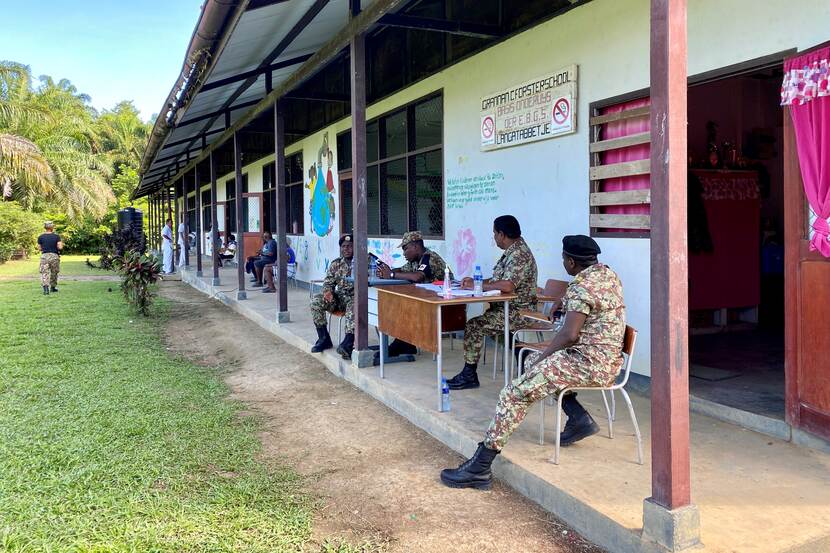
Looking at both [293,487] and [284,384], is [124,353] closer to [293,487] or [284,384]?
[284,384]

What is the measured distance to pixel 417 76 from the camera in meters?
8.28

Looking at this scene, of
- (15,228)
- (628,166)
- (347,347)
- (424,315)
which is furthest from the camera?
(15,228)

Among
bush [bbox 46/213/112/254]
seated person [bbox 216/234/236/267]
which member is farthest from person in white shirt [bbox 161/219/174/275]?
bush [bbox 46/213/112/254]

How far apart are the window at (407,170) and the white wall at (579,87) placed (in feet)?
0.94

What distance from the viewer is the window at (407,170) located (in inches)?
312

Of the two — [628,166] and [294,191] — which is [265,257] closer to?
[294,191]

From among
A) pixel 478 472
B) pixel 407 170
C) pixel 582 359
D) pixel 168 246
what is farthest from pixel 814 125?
pixel 168 246

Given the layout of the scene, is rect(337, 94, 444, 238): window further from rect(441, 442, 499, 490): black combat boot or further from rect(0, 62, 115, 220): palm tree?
rect(0, 62, 115, 220): palm tree

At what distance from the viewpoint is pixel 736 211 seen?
24.0ft

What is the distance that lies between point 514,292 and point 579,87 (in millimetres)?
1898

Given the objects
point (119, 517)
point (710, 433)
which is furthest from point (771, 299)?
point (119, 517)

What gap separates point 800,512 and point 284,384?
14.7 feet

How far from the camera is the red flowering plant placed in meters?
10.2

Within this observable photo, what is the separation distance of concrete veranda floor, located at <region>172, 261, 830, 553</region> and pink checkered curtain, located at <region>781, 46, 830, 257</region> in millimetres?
1220
